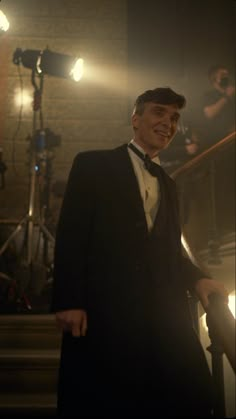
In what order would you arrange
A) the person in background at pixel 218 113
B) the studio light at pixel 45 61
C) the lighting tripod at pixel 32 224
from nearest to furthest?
1. the lighting tripod at pixel 32 224
2. the person in background at pixel 218 113
3. the studio light at pixel 45 61

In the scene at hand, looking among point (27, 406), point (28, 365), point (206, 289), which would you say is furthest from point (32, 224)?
point (206, 289)

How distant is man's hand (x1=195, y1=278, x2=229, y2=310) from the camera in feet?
4.13

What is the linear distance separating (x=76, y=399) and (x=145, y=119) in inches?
34.8

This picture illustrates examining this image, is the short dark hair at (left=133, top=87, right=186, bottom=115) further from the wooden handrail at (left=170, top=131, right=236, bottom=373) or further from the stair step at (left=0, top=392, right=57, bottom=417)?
the stair step at (left=0, top=392, right=57, bottom=417)

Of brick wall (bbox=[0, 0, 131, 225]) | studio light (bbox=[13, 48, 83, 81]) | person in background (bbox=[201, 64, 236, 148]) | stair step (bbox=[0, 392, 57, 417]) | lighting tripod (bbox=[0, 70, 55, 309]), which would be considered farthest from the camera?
brick wall (bbox=[0, 0, 131, 225])

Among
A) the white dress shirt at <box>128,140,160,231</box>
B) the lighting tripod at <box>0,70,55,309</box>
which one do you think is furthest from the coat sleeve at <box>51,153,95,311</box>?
the lighting tripod at <box>0,70,55,309</box>

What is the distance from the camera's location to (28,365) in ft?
7.05

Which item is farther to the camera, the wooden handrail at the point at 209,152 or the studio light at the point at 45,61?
the studio light at the point at 45,61

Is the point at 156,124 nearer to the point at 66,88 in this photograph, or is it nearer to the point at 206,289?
the point at 206,289

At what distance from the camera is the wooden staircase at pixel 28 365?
6.32ft

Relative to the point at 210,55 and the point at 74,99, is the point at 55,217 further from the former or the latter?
the point at 210,55

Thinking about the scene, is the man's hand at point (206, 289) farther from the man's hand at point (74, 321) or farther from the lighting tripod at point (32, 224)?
the lighting tripod at point (32, 224)

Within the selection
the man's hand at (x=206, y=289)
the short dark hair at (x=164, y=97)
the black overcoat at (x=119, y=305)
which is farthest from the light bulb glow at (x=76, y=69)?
the man's hand at (x=206, y=289)

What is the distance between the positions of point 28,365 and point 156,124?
5.00 ft
